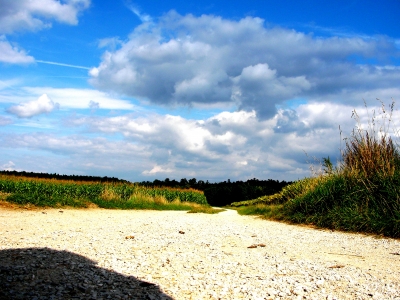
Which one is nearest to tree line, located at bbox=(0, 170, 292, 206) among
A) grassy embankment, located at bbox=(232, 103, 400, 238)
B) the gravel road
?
grassy embankment, located at bbox=(232, 103, 400, 238)

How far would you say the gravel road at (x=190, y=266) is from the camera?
385cm

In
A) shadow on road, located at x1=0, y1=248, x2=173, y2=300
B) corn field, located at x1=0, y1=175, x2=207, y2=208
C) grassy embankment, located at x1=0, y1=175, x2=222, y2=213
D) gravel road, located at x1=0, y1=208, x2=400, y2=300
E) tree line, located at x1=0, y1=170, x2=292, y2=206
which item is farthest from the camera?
tree line, located at x1=0, y1=170, x2=292, y2=206

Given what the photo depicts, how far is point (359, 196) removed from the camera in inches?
378

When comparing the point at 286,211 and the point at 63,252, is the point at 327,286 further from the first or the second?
the point at 286,211

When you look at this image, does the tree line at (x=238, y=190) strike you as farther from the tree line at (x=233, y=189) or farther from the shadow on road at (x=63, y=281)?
the shadow on road at (x=63, y=281)

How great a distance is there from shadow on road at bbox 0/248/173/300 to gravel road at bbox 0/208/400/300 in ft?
0.03

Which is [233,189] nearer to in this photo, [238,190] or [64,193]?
[238,190]

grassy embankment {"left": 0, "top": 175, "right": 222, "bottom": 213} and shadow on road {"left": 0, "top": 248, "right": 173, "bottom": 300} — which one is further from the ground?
grassy embankment {"left": 0, "top": 175, "right": 222, "bottom": 213}

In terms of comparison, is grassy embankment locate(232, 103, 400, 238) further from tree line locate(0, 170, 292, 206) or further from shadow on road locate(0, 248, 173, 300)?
tree line locate(0, 170, 292, 206)

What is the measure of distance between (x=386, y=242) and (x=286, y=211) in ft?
12.5

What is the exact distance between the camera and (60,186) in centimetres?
1833

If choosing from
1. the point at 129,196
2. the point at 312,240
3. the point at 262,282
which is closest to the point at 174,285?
the point at 262,282

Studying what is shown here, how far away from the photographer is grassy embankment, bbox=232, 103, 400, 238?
8.81 metres

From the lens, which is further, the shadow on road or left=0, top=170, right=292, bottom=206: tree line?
left=0, top=170, right=292, bottom=206: tree line
